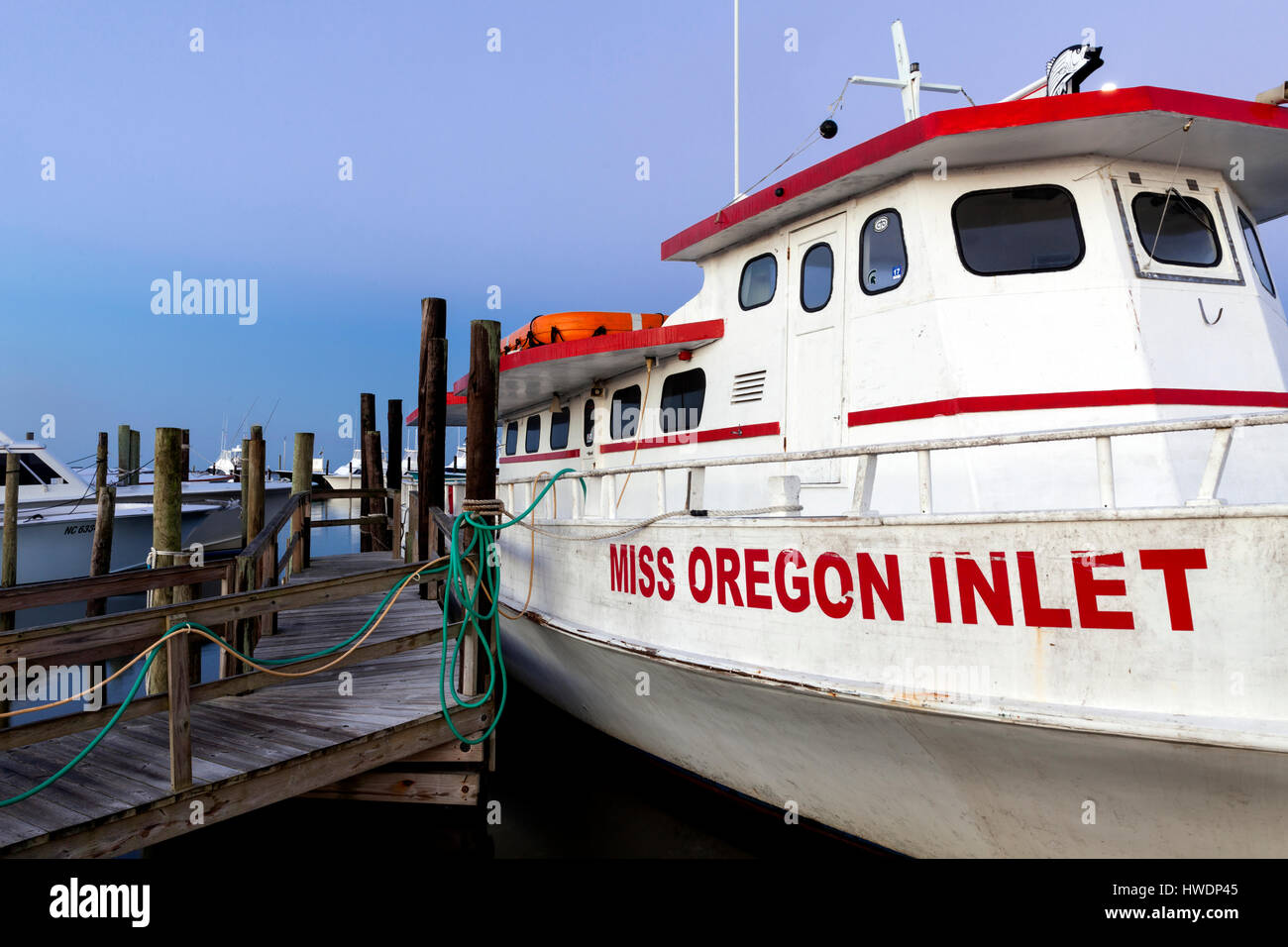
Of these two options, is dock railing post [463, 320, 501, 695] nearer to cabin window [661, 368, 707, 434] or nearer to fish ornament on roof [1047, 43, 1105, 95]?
cabin window [661, 368, 707, 434]

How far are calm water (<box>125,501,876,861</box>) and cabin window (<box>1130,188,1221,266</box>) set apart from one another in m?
4.30

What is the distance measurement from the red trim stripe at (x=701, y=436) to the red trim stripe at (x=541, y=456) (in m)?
1.11

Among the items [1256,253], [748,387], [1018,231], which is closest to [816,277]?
[748,387]

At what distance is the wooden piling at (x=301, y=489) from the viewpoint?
34.7ft

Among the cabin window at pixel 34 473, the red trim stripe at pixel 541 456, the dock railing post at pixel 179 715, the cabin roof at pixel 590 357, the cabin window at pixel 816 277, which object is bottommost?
the dock railing post at pixel 179 715

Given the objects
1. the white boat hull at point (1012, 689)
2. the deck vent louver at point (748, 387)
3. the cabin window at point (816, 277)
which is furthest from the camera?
the deck vent louver at point (748, 387)

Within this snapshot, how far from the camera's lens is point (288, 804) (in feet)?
20.3

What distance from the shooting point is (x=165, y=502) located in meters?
7.44

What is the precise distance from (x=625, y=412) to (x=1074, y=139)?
4548mm

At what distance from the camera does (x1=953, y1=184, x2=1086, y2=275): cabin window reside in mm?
5043

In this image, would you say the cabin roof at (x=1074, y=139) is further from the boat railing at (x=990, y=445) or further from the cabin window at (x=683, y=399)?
the boat railing at (x=990, y=445)


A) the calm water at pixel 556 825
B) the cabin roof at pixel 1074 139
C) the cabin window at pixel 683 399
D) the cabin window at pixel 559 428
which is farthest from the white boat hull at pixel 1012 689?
the cabin window at pixel 559 428

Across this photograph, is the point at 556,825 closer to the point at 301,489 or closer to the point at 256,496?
the point at 256,496
